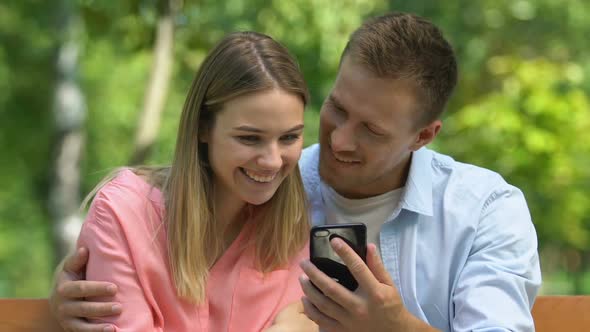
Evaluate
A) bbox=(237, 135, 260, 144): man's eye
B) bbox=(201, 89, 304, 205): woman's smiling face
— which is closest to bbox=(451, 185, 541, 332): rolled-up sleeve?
bbox=(201, 89, 304, 205): woman's smiling face

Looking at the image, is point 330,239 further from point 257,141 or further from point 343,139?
point 343,139

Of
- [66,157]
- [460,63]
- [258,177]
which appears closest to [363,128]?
[258,177]

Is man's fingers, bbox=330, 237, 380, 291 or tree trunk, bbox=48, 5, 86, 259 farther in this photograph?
tree trunk, bbox=48, 5, 86, 259

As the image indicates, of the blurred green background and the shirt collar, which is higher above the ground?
the shirt collar

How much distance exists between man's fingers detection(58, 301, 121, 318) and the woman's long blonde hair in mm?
170

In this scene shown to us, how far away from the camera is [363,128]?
250cm

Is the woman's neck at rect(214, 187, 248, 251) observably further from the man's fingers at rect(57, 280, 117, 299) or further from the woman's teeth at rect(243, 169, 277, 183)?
the man's fingers at rect(57, 280, 117, 299)

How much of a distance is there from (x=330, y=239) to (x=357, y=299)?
0.15m

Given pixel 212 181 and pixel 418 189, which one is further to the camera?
pixel 418 189

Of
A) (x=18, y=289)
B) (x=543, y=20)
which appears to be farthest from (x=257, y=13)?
(x=18, y=289)

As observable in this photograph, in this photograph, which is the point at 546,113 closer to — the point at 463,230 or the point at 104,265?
the point at 463,230

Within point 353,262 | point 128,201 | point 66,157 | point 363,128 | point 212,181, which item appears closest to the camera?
point 353,262

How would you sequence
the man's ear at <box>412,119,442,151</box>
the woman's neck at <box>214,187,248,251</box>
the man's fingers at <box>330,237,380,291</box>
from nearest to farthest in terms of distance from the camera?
the man's fingers at <box>330,237,380,291</box>
the woman's neck at <box>214,187,248,251</box>
the man's ear at <box>412,119,442,151</box>

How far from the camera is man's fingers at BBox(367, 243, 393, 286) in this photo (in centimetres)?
200
